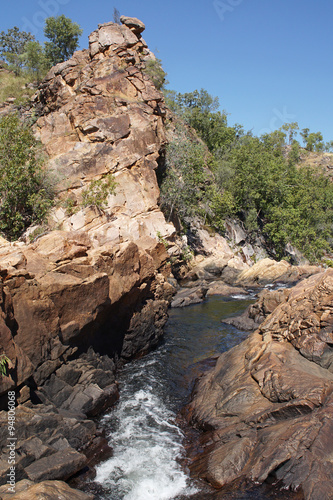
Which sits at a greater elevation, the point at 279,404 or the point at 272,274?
the point at 272,274

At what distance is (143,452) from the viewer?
419 inches

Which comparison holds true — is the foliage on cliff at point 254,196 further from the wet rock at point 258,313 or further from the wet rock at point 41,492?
the wet rock at point 41,492

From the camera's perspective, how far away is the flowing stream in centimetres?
914

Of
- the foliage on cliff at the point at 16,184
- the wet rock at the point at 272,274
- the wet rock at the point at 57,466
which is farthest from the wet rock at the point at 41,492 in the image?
the wet rock at the point at 272,274

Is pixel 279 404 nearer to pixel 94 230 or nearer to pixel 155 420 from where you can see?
pixel 155 420

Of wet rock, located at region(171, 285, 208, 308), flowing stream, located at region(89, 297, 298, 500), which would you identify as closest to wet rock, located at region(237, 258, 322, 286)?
wet rock, located at region(171, 285, 208, 308)

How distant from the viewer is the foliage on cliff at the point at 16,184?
26.6 m

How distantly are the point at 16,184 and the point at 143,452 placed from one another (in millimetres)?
22151

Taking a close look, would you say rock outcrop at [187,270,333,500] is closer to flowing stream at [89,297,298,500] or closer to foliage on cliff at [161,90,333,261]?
flowing stream at [89,297,298,500]

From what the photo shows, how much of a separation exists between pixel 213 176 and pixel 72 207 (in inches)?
1249

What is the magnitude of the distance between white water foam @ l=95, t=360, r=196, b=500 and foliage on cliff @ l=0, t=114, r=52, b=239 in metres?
18.7

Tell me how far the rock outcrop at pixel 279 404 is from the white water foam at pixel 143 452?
0.81 meters

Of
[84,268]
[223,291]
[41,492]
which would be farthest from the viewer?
[223,291]

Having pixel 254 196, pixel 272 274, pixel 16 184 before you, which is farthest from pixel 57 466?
pixel 254 196
